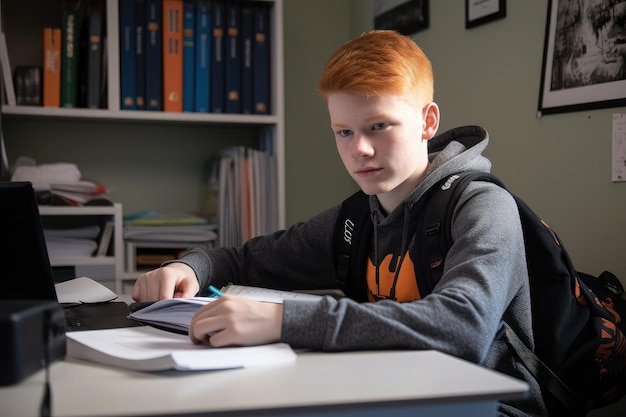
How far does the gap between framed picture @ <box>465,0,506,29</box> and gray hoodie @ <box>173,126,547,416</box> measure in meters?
0.73

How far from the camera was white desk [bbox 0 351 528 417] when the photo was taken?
72cm

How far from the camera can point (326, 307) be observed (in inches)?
37.4

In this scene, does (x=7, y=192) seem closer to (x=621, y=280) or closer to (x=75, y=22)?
(x=621, y=280)

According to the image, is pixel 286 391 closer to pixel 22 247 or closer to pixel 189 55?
pixel 22 247

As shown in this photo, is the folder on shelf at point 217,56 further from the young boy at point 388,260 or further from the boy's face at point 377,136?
the boy's face at point 377,136

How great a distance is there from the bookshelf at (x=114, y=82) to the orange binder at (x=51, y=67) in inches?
2.8

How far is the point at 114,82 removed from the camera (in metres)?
2.49

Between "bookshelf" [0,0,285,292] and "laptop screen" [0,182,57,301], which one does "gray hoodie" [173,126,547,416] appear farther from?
"bookshelf" [0,0,285,292]

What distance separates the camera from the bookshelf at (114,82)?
8.17 feet

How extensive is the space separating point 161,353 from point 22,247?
37cm

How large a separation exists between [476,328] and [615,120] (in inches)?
37.4

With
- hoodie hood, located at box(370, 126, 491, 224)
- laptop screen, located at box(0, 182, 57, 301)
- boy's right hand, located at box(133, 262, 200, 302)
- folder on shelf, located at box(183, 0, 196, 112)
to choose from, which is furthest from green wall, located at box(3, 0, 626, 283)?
laptop screen, located at box(0, 182, 57, 301)

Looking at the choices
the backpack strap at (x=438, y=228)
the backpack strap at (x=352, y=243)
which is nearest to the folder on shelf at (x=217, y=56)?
the backpack strap at (x=352, y=243)

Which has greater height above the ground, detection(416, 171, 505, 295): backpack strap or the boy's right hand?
detection(416, 171, 505, 295): backpack strap
